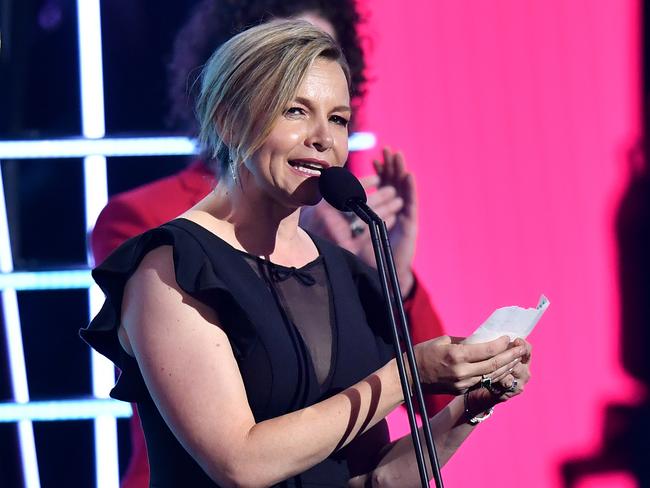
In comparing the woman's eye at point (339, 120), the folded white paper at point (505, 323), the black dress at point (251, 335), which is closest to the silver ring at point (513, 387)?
the folded white paper at point (505, 323)

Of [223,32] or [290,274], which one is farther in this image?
[223,32]

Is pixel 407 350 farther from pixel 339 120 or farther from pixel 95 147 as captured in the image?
pixel 95 147

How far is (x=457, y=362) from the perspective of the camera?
52.6 inches

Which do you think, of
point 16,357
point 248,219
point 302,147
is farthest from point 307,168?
point 16,357

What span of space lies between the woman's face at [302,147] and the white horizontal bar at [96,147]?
0.90 meters

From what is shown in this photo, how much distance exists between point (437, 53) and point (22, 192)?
3.33 ft

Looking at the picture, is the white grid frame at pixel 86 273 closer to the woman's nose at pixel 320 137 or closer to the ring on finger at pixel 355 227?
the ring on finger at pixel 355 227

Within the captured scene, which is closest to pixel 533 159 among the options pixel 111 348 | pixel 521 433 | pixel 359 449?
pixel 521 433

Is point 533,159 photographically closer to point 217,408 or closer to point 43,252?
point 43,252

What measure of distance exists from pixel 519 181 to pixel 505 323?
3.71ft

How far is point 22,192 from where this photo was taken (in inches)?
93.1

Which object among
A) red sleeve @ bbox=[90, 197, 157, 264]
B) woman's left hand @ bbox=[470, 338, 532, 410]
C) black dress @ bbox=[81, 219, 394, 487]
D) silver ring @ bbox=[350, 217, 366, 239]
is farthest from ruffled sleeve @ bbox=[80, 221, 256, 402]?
silver ring @ bbox=[350, 217, 366, 239]

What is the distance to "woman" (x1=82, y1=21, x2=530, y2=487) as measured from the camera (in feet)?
4.41

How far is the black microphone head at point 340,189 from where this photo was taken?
1.35 metres
